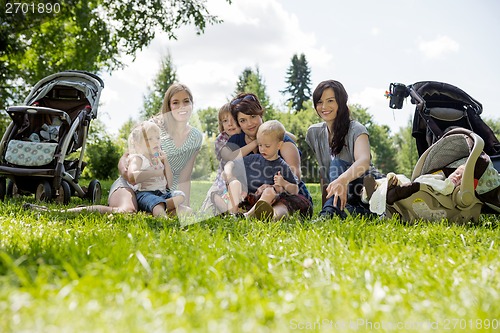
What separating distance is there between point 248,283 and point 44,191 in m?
4.43

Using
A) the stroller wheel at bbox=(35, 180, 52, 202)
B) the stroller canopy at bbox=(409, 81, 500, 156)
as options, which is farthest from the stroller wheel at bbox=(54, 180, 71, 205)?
the stroller canopy at bbox=(409, 81, 500, 156)

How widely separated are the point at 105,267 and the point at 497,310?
134cm

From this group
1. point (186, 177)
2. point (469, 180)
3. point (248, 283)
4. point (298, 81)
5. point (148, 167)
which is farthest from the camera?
point (298, 81)

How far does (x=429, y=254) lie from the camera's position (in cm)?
233

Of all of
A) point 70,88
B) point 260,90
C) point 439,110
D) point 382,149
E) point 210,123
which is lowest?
point 382,149

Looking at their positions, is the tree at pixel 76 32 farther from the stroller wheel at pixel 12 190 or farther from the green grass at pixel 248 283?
the green grass at pixel 248 283

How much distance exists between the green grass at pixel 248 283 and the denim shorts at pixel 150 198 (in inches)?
64.7

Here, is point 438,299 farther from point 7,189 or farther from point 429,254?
point 7,189

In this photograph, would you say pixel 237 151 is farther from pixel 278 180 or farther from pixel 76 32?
pixel 76 32

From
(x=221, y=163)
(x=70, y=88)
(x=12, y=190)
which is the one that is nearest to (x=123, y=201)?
(x=221, y=163)

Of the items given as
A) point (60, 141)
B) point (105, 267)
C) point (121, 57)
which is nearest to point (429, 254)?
point (105, 267)

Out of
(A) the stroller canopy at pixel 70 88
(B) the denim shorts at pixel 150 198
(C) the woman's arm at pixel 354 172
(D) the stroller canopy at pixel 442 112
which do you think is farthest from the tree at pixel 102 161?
(C) the woman's arm at pixel 354 172

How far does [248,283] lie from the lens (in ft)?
5.54

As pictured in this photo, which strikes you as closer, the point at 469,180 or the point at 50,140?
the point at 469,180
